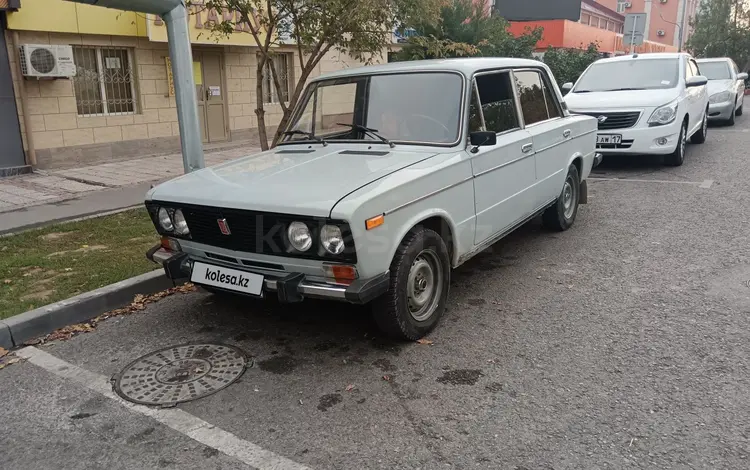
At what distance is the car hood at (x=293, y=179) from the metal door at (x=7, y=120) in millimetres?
7362

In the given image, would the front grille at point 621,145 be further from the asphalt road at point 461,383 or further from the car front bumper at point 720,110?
the car front bumper at point 720,110

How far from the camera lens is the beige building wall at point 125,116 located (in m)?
10.5

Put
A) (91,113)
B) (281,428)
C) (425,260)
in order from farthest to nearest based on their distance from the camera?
(91,113)
(425,260)
(281,428)

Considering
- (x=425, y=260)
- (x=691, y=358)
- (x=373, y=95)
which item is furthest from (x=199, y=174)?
(x=691, y=358)

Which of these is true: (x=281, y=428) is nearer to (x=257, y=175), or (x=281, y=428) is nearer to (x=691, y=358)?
(x=257, y=175)

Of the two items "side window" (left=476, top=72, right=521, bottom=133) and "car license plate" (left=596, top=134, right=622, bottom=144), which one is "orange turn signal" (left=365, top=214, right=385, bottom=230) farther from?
"car license plate" (left=596, top=134, right=622, bottom=144)

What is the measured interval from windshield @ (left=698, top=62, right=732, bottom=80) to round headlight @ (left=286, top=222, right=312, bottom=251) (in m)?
16.0

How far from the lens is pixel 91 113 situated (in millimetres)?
11406

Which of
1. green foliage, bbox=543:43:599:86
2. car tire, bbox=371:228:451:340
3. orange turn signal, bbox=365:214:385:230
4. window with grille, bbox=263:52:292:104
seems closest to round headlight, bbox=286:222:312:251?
orange turn signal, bbox=365:214:385:230

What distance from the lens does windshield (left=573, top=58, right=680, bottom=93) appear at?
1011 centimetres

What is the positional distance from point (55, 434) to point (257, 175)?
198cm

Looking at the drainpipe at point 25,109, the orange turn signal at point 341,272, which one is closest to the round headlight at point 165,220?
the orange turn signal at point 341,272

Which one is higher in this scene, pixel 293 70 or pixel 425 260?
pixel 293 70

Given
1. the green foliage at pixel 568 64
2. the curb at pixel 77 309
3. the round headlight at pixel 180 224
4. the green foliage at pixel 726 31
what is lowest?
the curb at pixel 77 309
